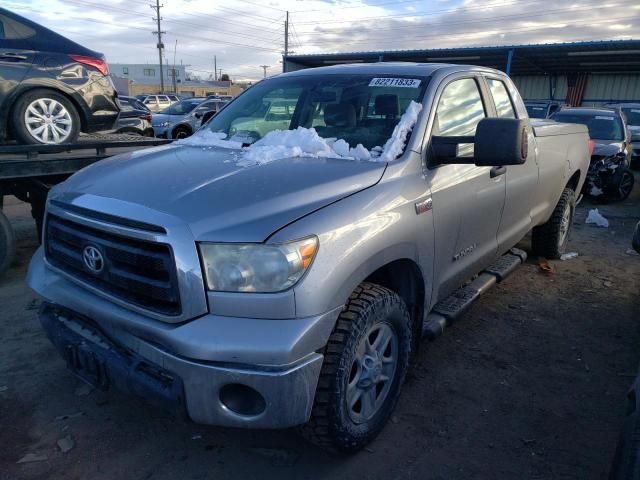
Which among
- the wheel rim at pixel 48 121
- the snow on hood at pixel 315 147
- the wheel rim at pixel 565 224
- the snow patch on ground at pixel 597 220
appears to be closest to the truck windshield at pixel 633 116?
the snow patch on ground at pixel 597 220

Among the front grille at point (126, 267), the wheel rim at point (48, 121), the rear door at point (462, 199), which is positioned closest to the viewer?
the front grille at point (126, 267)

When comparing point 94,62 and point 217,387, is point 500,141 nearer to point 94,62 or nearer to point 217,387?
point 217,387

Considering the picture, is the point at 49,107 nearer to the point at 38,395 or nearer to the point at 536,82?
the point at 38,395

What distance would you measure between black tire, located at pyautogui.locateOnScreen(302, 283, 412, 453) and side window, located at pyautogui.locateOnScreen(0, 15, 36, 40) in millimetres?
4599

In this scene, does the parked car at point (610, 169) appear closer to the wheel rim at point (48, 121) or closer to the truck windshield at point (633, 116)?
the truck windshield at point (633, 116)

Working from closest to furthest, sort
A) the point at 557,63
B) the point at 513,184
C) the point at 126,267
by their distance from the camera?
the point at 126,267
the point at 513,184
the point at 557,63

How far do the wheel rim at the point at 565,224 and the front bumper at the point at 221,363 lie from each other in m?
4.34

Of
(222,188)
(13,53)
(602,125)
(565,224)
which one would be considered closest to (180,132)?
(13,53)

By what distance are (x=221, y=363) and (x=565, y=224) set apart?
499 centimetres

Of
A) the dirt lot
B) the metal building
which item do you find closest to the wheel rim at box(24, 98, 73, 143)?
the dirt lot

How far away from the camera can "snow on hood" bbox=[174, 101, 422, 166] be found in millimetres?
2756

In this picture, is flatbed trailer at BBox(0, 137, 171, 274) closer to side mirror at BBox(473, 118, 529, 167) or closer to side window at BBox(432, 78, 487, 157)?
side window at BBox(432, 78, 487, 157)

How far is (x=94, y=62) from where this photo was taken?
553 centimetres

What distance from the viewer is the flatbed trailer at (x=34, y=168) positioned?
446cm
